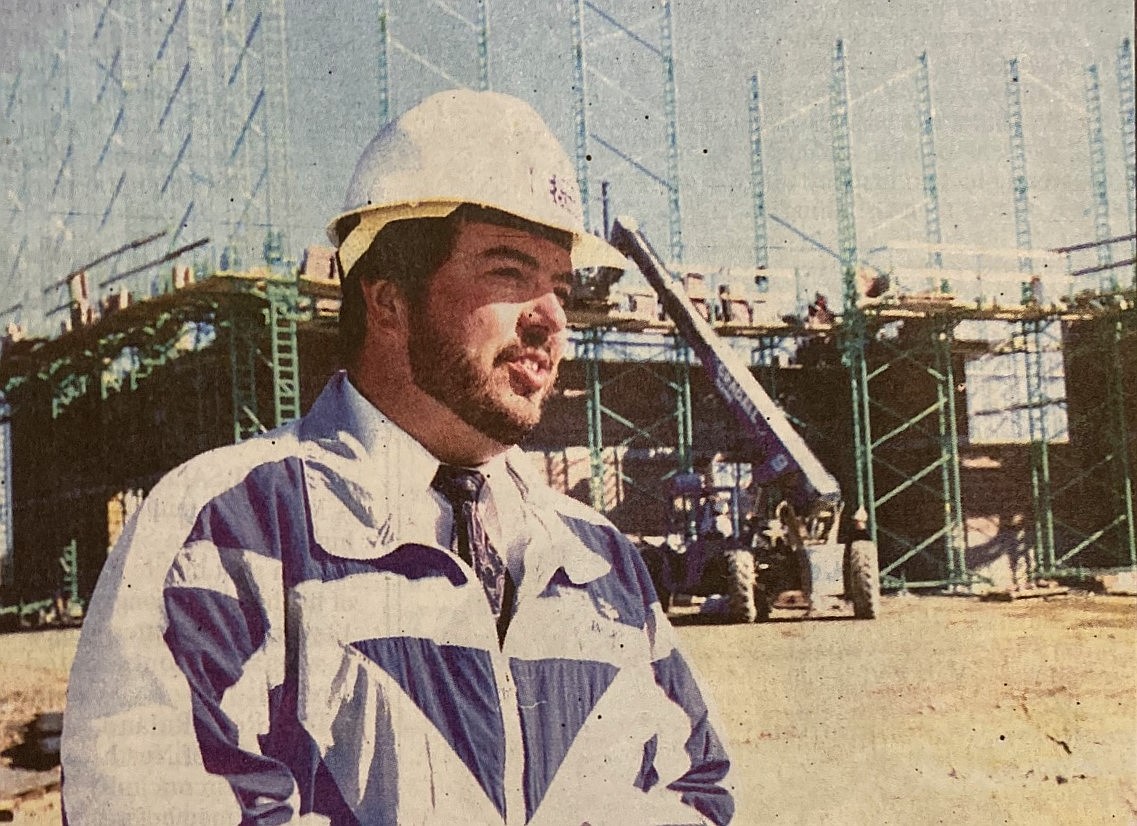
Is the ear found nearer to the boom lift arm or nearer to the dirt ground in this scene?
the dirt ground

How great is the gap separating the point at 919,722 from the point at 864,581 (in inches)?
204

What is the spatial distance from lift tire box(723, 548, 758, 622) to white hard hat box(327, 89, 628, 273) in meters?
9.42

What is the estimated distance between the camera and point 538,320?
7.34 ft

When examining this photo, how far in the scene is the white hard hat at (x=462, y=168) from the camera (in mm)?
2125

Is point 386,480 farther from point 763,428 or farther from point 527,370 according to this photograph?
point 763,428

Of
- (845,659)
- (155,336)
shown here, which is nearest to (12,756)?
(155,336)

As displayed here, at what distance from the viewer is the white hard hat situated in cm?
212

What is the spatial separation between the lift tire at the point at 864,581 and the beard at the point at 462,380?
31.1 ft

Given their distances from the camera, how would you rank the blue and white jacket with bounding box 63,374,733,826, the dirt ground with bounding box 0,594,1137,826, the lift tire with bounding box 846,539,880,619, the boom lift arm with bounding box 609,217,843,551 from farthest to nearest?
the lift tire with bounding box 846,539,880,619
the boom lift arm with bounding box 609,217,843,551
the dirt ground with bounding box 0,594,1137,826
the blue and white jacket with bounding box 63,374,733,826

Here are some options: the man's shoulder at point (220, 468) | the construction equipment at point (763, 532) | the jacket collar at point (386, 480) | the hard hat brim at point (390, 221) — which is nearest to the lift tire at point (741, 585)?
the construction equipment at point (763, 532)

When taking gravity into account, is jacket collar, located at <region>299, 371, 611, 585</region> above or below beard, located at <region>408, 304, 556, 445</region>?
below

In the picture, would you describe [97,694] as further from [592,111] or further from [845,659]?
[845,659]

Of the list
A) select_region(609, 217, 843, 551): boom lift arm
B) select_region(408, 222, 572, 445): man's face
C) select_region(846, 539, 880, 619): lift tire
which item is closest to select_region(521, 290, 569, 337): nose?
select_region(408, 222, 572, 445): man's face

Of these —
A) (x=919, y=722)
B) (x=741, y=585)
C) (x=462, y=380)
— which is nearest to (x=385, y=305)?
(x=462, y=380)
